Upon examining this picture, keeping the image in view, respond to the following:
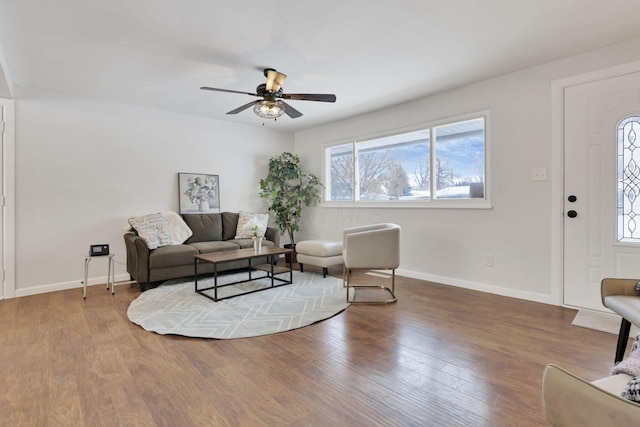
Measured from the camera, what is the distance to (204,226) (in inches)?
189

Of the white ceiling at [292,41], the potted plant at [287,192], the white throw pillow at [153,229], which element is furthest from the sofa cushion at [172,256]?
the white ceiling at [292,41]

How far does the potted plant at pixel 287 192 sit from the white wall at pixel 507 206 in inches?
78.5

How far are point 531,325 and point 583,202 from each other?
51.2 inches

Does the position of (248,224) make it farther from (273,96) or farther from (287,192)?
(273,96)

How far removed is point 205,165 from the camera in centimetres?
511

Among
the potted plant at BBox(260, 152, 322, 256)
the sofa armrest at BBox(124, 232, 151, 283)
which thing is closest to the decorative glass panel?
the potted plant at BBox(260, 152, 322, 256)

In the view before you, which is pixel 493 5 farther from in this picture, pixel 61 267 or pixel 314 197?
pixel 61 267

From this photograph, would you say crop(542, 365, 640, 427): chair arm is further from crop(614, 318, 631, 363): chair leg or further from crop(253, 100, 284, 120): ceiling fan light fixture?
crop(253, 100, 284, 120): ceiling fan light fixture

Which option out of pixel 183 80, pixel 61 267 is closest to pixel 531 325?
pixel 183 80

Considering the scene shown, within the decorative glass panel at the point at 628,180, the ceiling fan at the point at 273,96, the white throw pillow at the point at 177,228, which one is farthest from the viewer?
the white throw pillow at the point at 177,228

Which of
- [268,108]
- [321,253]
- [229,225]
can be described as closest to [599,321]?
[321,253]

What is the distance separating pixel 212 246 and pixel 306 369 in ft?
9.06

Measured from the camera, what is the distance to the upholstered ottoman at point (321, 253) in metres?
4.28

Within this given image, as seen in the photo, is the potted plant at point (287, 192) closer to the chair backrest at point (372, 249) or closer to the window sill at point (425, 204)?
the window sill at point (425, 204)
